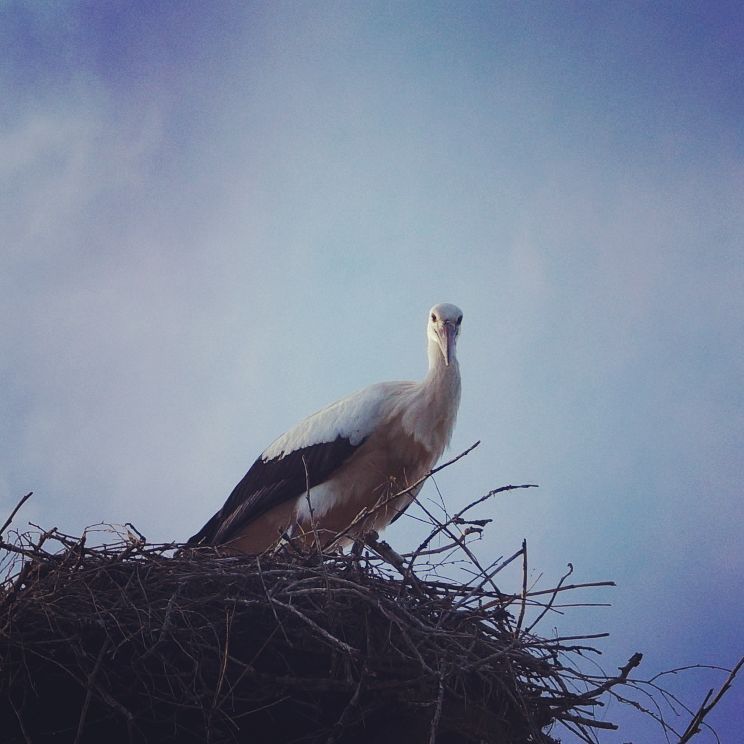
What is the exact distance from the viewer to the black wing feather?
5207 millimetres

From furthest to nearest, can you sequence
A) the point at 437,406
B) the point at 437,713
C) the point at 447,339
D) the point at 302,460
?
the point at 447,339 → the point at 437,406 → the point at 302,460 → the point at 437,713

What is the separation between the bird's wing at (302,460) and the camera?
5.22 meters

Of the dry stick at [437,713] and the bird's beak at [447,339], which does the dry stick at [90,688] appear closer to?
the dry stick at [437,713]

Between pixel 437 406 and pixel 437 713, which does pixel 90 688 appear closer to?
pixel 437 713

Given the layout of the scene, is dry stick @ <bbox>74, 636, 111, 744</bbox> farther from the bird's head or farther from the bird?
the bird's head

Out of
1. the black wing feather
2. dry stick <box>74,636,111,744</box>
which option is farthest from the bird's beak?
dry stick <box>74,636,111,744</box>

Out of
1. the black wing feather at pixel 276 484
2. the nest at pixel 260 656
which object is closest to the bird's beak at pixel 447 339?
the black wing feather at pixel 276 484

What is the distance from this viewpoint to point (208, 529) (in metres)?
5.45

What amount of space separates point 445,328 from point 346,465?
1013 millimetres

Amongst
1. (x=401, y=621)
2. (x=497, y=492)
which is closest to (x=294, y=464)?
(x=497, y=492)

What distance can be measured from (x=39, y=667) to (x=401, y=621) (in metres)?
1.13

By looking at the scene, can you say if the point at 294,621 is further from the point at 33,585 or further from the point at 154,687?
the point at 33,585

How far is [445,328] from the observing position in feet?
18.7

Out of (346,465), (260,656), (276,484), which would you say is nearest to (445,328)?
(346,465)
